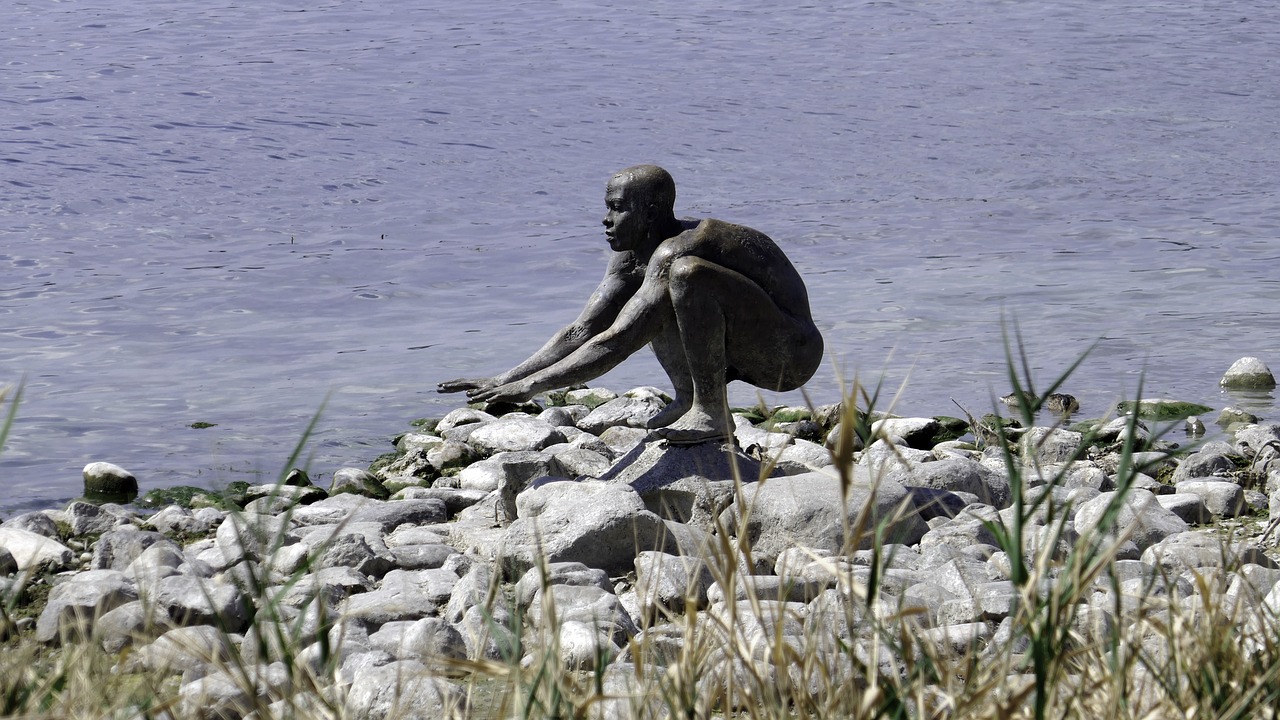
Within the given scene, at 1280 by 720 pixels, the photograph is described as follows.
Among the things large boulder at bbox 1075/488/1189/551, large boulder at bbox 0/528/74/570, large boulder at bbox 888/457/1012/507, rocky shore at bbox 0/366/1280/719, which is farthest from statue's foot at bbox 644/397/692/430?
large boulder at bbox 0/528/74/570

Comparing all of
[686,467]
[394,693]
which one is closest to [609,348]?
[686,467]

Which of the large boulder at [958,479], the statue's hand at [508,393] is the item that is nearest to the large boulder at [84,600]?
the statue's hand at [508,393]

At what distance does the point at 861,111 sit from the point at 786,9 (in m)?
7.32

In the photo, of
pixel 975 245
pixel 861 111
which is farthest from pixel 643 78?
pixel 975 245

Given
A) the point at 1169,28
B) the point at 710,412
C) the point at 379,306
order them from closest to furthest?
the point at 710,412, the point at 379,306, the point at 1169,28

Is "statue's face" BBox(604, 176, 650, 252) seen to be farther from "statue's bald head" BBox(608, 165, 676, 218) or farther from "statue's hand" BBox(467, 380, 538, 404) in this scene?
"statue's hand" BBox(467, 380, 538, 404)

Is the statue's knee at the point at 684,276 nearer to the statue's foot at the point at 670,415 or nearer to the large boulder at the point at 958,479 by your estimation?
the statue's foot at the point at 670,415

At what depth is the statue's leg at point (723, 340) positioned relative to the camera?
5.64 m

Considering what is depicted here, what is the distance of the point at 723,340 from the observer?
5.77 m

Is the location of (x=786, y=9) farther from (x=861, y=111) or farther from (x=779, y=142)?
(x=779, y=142)

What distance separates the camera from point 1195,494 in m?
6.22

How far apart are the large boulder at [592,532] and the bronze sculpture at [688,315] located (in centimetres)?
54

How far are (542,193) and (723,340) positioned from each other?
447 inches

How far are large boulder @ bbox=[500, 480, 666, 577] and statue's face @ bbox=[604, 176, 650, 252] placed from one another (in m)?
1.02
